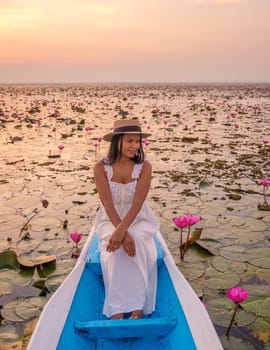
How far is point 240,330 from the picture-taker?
264cm

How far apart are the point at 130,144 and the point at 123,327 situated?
1.25 metres

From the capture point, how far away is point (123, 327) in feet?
6.66

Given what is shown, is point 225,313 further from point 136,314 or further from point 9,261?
point 9,261

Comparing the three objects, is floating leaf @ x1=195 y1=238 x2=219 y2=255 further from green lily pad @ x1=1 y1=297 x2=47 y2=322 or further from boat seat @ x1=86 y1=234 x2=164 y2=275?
green lily pad @ x1=1 y1=297 x2=47 y2=322

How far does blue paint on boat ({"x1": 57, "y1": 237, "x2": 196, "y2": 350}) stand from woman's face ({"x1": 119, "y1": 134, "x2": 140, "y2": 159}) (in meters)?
0.85

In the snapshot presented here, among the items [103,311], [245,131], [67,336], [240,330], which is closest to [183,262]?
[240,330]

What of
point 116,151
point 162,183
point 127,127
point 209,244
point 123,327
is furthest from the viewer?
point 162,183

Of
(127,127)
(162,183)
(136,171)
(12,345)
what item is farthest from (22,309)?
(162,183)

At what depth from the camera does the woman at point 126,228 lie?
8.23 feet

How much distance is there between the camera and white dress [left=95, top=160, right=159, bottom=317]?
2.51m

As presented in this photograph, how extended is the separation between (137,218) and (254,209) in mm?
2726

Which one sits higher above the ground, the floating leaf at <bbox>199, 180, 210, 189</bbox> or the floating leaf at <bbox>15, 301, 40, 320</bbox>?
the floating leaf at <bbox>199, 180, 210, 189</bbox>

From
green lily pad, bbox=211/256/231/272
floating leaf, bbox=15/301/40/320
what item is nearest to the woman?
floating leaf, bbox=15/301/40/320

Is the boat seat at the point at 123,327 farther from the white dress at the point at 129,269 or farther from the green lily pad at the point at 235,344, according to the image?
the green lily pad at the point at 235,344
